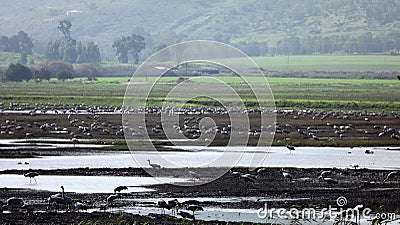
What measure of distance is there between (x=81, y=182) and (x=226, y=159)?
350 inches

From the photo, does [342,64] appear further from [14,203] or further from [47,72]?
[14,203]

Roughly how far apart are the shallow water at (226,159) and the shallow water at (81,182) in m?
3.02

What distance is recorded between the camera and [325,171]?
2975 centimetres

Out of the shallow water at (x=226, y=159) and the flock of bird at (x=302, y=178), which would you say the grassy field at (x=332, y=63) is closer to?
the shallow water at (x=226, y=159)

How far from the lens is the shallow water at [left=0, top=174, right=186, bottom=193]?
2669 centimetres

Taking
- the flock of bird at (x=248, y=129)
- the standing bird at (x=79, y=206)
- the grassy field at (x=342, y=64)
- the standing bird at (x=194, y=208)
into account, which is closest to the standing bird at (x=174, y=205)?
the standing bird at (x=194, y=208)

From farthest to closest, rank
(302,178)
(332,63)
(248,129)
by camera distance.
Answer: (332,63)
(248,129)
(302,178)

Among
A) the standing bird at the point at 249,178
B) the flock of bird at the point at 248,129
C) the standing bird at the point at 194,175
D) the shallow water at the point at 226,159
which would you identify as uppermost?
the standing bird at the point at 249,178

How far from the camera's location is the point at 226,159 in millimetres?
35594

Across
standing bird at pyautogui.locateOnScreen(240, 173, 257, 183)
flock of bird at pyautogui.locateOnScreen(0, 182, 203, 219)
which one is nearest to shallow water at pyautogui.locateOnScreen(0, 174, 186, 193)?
standing bird at pyautogui.locateOnScreen(240, 173, 257, 183)

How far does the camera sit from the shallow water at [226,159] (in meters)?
33.0

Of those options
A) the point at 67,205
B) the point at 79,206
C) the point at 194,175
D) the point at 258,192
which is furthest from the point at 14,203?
the point at 194,175

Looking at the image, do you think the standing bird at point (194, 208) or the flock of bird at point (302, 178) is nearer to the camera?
the standing bird at point (194, 208)

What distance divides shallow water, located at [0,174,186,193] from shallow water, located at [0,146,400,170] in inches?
119
